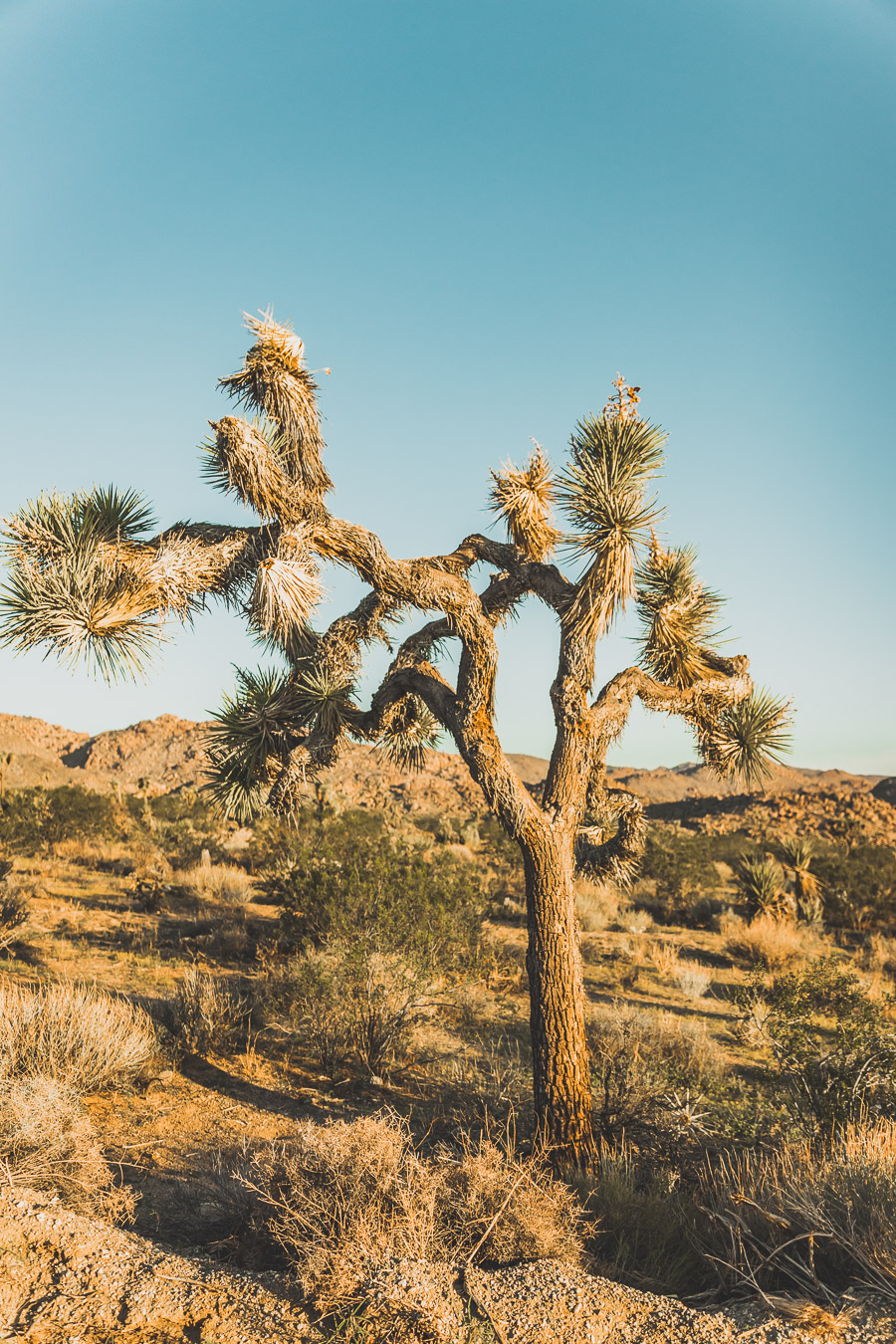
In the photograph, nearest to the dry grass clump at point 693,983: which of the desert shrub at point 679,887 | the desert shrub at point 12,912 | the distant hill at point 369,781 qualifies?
the desert shrub at point 679,887

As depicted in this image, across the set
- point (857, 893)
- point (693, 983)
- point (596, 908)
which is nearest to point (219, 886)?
point (596, 908)

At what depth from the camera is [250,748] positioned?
7301 mm

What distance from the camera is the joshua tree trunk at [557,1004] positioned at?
543 centimetres

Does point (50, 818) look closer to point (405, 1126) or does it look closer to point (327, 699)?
point (327, 699)

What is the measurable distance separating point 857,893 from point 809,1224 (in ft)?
50.0

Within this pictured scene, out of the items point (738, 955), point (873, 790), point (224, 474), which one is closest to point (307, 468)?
point (224, 474)

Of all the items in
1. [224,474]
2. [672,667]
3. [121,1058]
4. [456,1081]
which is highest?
[224,474]

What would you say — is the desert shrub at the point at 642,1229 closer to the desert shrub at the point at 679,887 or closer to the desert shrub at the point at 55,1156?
the desert shrub at the point at 55,1156

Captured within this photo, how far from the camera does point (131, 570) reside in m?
5.91

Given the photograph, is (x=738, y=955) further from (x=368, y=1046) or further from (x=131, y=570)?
(x=131, y=570)

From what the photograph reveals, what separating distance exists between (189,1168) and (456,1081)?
291cm

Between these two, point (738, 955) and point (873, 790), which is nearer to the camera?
point (738, 955)

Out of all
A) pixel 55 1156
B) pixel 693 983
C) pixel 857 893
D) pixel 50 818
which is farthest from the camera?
pixel 50 818

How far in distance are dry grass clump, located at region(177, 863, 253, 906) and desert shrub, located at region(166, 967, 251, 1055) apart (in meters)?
6.73
